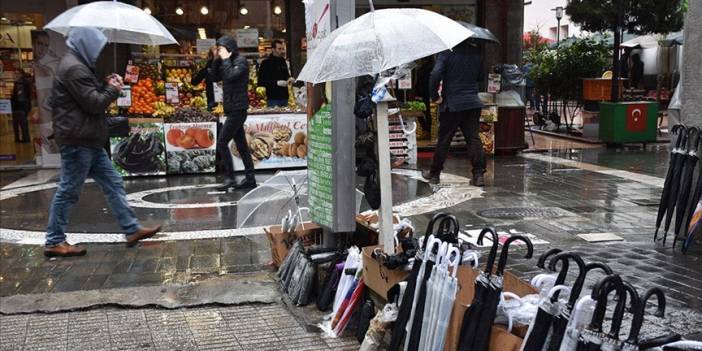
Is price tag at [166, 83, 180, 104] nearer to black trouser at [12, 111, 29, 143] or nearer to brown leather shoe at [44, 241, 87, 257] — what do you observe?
black trouser at [12, 111, 29, 143]

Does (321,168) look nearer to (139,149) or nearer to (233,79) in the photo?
(233,79)

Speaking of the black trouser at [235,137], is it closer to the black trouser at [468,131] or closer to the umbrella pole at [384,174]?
the black trouser at [468,131]

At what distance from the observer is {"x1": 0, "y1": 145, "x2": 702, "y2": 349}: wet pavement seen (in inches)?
185

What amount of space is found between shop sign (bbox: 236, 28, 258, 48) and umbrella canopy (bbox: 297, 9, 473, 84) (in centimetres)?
974

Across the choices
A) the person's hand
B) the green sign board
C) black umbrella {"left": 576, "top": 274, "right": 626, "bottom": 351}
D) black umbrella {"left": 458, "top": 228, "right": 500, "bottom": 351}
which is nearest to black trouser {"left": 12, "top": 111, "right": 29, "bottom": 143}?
the person's hand

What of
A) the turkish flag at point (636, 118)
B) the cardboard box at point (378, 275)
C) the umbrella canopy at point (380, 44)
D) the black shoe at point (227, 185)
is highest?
the umbrella canopy at point (380, 44)

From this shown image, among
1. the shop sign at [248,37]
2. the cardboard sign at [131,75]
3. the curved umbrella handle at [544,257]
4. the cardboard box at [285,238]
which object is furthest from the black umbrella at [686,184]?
the shop sign at [248,37]

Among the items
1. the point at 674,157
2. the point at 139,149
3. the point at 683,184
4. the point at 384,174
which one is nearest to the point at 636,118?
the point at 674,157

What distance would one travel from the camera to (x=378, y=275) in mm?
3896

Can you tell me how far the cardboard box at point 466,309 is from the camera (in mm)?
2775

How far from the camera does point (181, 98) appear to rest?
1172 cm

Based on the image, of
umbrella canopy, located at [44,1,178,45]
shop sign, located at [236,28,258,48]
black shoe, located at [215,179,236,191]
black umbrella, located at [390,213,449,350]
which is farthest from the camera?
shop sign, located at [236,28,258,48]

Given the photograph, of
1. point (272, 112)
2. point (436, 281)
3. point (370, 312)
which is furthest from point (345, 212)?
point (272, 112)

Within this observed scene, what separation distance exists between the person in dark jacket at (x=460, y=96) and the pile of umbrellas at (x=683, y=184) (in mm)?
3160
